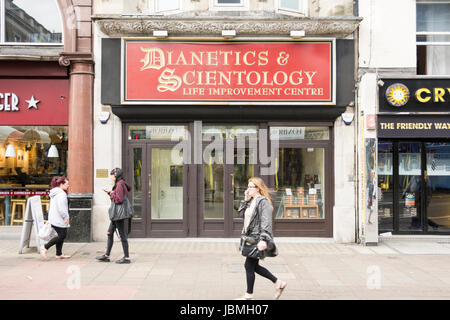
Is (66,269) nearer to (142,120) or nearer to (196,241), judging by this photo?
(196,241)

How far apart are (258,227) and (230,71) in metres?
5.69

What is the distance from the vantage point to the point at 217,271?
25.1ft

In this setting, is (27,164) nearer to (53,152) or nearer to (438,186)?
(53,152)

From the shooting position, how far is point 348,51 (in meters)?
10.5

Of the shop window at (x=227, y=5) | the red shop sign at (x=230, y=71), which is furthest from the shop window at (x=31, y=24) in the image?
the shop window at (x=227, y=5)

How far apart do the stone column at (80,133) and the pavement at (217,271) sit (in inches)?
44.3

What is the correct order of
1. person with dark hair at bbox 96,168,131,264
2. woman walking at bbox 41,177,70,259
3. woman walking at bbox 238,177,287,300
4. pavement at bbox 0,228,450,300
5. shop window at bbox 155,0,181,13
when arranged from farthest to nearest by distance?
shop window at bbox 155,0,181,13
woman walking at bbox 41,177,70,259
person with dark hair at bbox 96,168,131,264
pavement at bbox 0,228,450,300
woman walking at bbox 238,177,287,300

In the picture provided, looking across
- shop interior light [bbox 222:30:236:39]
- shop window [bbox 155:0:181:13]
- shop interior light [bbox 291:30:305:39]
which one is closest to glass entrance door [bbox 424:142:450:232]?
shop interior light [bbox 291:30:305:39]

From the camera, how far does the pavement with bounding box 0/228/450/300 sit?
6.32 m

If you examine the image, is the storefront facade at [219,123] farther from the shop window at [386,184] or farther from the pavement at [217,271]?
the shop window at [386,184]

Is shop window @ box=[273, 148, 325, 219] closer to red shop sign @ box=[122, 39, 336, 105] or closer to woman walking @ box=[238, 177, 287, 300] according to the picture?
red shop sign @ box=[122, 39, 336, 105]

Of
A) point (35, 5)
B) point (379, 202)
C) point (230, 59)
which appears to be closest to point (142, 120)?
point (230, 59)

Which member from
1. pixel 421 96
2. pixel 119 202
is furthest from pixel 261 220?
pixel 421 96

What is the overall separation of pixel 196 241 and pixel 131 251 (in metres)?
1.76
